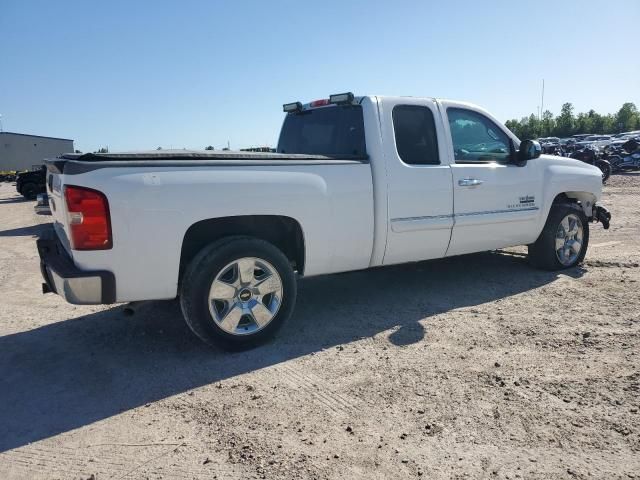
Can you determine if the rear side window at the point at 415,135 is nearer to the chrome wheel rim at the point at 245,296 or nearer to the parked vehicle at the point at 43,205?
the chrome wheel rim at the point at 245,296

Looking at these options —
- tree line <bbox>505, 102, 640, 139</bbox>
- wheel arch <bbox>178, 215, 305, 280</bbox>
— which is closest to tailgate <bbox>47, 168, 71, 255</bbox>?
wheel arch <bbox>178, 215, 305, 280</bbox>

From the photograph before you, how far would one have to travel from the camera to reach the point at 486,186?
5.27 m

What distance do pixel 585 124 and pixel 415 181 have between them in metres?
85.9

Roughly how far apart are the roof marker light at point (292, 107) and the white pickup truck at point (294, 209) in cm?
4

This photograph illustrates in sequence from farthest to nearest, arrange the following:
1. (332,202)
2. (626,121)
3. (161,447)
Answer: (626,121), (332,202), (161,447)

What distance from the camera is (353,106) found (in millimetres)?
4867

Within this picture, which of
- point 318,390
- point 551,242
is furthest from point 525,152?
point 318,390

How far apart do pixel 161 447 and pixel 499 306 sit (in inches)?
136

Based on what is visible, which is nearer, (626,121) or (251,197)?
(251,197)

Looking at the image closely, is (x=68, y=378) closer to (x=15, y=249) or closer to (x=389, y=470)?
(x=389, y=470)

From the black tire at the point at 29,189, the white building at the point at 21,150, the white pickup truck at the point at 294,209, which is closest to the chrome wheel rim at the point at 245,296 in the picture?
the white pickup truck at the point at 294,209

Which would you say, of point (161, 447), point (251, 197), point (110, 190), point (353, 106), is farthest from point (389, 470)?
point (353, 106)

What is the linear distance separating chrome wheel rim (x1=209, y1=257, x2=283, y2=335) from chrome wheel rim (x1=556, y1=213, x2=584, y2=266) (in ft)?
12.5

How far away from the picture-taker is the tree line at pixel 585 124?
78.1 metres
